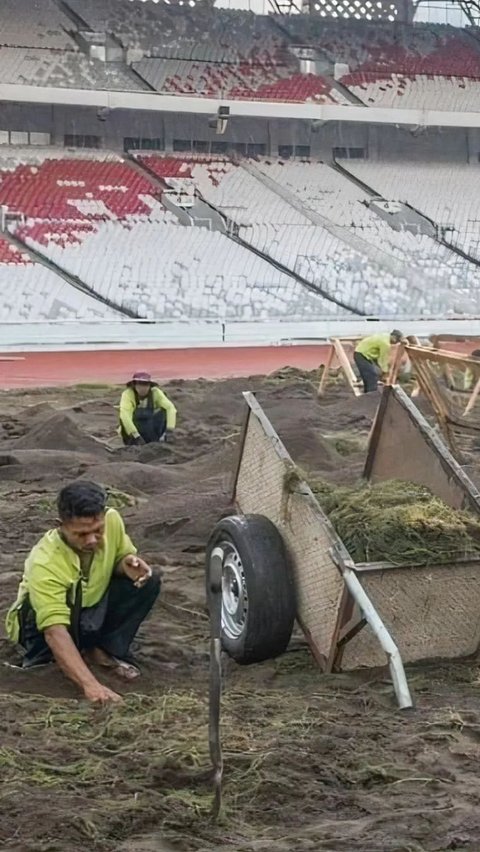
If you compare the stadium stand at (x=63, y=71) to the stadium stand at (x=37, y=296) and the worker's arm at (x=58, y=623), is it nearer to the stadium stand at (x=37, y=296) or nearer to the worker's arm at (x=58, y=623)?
the stadium stand at (x=37, y=296)

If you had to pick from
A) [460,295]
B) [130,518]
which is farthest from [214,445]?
[460,295]

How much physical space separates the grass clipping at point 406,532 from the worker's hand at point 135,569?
960 mm

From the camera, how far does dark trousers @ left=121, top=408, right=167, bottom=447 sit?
37.9 feet

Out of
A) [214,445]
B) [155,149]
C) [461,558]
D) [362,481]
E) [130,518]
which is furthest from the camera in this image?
[155,149]

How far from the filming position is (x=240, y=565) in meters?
5.41

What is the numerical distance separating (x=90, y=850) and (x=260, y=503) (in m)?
2.63

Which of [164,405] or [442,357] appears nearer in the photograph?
[442,357]

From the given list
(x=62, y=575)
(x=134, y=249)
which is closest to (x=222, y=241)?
(x=134, y=249)

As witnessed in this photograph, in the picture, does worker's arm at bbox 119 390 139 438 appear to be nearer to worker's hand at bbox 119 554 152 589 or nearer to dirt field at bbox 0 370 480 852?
dirt field at bbox 0 370 480 852

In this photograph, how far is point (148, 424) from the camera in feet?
38.0

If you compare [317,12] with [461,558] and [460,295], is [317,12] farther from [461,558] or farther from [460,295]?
[461,558]

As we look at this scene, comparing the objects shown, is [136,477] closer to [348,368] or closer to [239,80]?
[348,368]

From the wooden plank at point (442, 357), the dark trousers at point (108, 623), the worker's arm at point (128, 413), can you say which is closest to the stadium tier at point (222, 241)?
the worker's arm at point (128, 413)

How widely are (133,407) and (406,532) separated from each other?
21.5 ft
